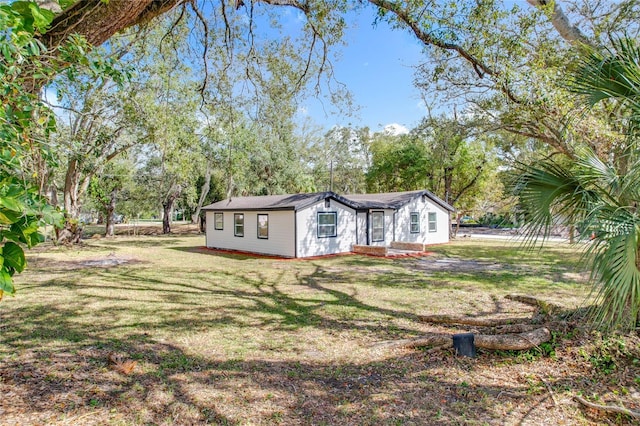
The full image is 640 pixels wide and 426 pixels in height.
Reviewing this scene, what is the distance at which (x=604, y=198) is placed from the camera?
3477 mm

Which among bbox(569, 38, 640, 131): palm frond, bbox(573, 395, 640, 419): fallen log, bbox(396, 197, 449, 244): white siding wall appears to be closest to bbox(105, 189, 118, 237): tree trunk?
bbox(396, 197, 449, 244): white siding wall

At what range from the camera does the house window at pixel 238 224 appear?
17.2 metres

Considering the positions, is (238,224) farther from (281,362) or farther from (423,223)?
(281,362)

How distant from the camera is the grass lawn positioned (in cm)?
309

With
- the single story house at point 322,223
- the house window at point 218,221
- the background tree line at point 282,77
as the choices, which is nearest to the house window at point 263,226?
the single story house at point 322,223

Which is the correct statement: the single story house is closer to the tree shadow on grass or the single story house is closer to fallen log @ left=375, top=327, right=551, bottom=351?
fallen log @ left=375, top=327, right=551, bottom=351

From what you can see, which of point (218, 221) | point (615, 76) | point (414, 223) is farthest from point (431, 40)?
point (218, 221)

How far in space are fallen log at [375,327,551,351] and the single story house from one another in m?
9.95

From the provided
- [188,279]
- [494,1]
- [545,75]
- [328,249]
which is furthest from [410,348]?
[328,249]

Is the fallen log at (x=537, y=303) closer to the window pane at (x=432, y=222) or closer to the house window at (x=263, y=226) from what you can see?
the house window at (x=263, y=226)

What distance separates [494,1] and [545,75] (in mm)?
1393

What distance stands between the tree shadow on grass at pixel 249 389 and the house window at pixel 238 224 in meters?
12.6

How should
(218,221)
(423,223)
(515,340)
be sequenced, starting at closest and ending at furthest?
(515,340)
(218,221)
(423,223)

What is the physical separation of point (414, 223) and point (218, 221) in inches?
401
